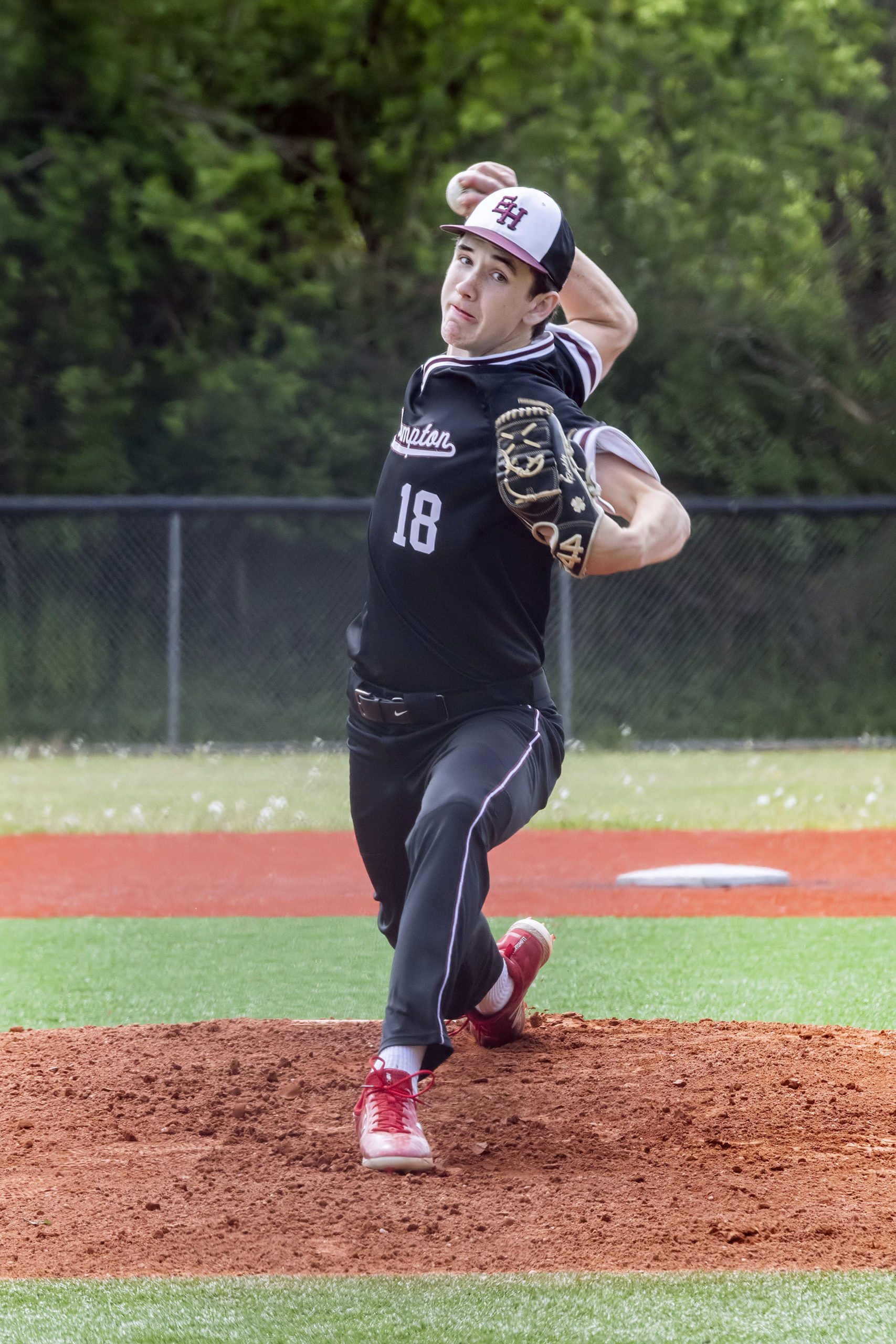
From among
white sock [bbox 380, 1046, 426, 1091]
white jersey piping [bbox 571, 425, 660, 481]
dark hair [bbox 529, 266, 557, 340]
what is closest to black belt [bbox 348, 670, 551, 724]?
white jersey piping [bbox 571, 425, 660, 481]

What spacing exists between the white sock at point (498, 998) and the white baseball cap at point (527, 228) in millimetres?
2015

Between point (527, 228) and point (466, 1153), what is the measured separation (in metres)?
2.26

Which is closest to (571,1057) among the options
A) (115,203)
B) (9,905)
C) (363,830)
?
(363,830)

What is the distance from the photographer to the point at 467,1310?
8.87ft

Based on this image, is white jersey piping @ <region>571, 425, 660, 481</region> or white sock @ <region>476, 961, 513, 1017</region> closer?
white jersey piping @ <region>571, 425, 660, 481</region>

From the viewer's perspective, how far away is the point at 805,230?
19.5 m

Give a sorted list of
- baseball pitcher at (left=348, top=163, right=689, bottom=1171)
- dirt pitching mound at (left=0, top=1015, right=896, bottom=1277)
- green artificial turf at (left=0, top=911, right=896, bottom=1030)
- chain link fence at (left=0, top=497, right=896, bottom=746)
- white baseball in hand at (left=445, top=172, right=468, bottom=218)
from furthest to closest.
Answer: chain link fence at (left=0, top=497, right=896, bottom=746) < green artificial turf at (left=0, top=911, right=896, bottom=1030) < white baseball in hand at (left=445, top=172, right=468, bottom=218) < baseball pitcher at (left=348, top=163, right=689, bottom=1171) < dirt pitching mound at (left=0, top=1015, right=896, bottom=1277)

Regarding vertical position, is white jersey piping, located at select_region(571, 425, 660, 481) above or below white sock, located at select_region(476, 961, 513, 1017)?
above

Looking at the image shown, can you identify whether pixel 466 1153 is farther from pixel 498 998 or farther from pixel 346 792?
pixel 346 792

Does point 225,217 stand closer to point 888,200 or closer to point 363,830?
point 888,200

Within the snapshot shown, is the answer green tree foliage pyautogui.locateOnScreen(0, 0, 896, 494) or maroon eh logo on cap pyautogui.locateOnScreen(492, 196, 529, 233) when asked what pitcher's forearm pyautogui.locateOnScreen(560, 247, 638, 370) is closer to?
maroon eh logo on cap pyautogui.locateOnScreen(492, 196, 529, 233)

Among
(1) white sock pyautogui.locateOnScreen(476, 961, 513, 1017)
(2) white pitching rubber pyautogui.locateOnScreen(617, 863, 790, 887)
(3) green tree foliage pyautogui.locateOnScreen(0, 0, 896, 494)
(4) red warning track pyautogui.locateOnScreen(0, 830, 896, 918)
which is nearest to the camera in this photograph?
(1) white sock pyautogui.locateOnScreen(476, 961, 513, 1017)

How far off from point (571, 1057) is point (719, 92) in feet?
58.2

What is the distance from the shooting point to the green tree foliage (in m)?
17.4
